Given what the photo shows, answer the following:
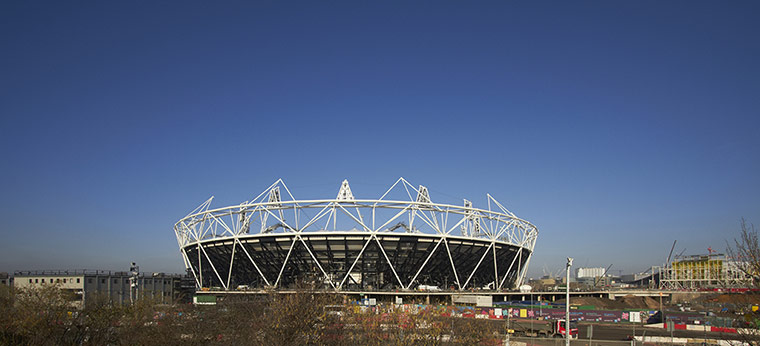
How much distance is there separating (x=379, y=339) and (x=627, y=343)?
21966 mm

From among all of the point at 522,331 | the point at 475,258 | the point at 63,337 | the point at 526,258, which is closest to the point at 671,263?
the point at 526,258

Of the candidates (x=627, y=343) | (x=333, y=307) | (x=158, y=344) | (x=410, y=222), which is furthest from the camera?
(x=410, y=222)

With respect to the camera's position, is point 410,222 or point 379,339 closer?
point 379,339

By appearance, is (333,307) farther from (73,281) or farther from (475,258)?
(73,281)

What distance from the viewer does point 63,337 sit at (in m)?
29.3

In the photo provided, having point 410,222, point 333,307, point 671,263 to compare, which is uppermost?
point 410,222

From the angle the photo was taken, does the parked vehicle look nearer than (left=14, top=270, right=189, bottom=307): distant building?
Yes

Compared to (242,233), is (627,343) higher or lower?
lower

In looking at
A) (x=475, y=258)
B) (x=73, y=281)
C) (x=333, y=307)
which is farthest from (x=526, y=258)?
(x=73, y=281)

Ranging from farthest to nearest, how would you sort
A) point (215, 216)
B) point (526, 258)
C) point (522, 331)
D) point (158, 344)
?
point (526, 258) → point (215, 216) → point (522, 331) → point (158, 344)

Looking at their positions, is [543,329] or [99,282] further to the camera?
[99,282]

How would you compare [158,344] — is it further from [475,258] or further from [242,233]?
[475,258]

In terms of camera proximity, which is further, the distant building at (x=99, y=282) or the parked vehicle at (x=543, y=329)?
the distant building at (x=99, y=282)

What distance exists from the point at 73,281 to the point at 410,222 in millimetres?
53531
